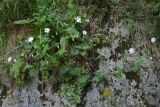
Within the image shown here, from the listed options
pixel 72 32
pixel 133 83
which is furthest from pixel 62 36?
pixel 133 83

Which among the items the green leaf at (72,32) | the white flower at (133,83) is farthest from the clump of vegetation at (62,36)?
the white flower at (133,83)

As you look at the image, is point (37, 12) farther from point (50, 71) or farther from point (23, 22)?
point (50, 71)

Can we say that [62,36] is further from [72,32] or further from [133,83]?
[133,83]

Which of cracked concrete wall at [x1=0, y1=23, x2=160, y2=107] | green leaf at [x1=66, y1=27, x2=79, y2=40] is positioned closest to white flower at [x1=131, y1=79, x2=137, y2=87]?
cracked concrete wall at [x1=0, y1=23, x2=160, y2=107]

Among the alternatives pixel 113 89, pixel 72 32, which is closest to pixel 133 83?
pixel 113 89

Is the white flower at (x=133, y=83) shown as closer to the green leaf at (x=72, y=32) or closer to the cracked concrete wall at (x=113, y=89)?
the cracked concrete wall at (x=113, y=89)

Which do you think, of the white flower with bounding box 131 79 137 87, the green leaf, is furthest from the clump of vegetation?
the white flower with bounding box 131 79 137 87

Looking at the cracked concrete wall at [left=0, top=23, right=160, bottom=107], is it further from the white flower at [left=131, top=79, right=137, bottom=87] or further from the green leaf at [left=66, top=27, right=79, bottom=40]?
the green leaf at [left=66, top=27, right=79, bottom=40]

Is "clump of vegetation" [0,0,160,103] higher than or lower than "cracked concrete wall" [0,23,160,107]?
higher

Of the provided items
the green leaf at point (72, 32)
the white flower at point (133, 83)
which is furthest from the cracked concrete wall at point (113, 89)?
the green leaf at point (72, 32)

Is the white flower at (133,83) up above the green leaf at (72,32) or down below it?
below

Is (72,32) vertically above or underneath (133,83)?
above
